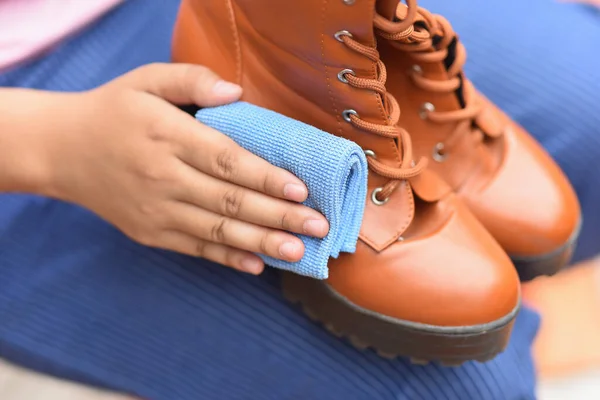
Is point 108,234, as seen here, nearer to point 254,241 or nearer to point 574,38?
point 254,241

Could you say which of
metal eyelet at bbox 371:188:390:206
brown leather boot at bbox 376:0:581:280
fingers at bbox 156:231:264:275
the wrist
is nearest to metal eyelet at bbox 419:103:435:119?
brown leather boot at bbox 376:0:581:280

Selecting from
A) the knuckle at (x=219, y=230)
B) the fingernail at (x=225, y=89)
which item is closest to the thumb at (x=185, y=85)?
the fingernail at (x=225, y=89)

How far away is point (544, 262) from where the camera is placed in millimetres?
567

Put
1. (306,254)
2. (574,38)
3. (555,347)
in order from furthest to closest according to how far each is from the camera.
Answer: (555,347) → (574,38) → (306,254)

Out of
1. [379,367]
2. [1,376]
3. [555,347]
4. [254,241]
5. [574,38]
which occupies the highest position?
[574,38]

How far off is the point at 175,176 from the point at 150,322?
0.53 feet

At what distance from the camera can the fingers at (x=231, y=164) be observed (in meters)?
0.45

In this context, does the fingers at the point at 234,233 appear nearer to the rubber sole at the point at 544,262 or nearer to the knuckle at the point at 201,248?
the knuckle at the point at 201,248

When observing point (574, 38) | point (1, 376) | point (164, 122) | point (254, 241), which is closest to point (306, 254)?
A: point (254, 241)

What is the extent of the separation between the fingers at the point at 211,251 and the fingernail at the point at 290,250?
0.14ft

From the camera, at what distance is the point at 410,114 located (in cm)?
56

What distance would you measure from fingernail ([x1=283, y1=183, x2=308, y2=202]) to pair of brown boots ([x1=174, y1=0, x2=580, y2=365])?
0.07 m

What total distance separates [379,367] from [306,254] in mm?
142

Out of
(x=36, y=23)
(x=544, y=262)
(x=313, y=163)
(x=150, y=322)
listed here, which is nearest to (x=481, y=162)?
(x=544, y=262)
